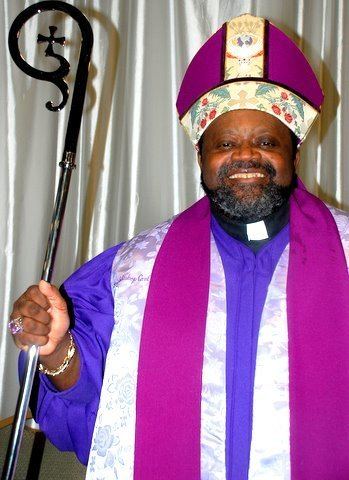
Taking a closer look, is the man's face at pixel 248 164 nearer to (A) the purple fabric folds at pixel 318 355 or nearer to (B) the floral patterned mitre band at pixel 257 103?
(B) the floral patterned mitre band at pixel 257 103

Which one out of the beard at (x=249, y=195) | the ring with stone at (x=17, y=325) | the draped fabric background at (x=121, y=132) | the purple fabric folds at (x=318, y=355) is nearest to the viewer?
the ring with stone at (x=17, y=325)

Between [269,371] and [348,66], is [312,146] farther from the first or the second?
[269,371]

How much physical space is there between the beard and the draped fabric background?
90 centimetres

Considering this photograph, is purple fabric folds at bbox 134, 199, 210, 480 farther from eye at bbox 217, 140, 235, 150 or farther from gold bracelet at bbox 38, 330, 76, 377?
eye at bbox 217, 140, 235, 150

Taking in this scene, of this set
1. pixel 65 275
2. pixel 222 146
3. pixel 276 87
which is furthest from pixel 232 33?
pixel 65 275

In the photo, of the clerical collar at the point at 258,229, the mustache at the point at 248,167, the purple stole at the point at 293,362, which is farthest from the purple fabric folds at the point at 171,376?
the mustache at the point at 248,167

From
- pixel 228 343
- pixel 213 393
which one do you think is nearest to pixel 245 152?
pixel 228 343

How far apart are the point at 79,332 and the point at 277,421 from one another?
0.46 m

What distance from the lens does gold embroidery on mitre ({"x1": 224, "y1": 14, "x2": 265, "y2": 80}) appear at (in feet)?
4.41

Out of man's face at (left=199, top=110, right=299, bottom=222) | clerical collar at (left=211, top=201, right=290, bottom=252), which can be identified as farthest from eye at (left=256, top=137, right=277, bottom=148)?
clerical collar at (left=211, top=201, right=290, bottom=252)

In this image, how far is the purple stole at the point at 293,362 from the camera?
113 cm

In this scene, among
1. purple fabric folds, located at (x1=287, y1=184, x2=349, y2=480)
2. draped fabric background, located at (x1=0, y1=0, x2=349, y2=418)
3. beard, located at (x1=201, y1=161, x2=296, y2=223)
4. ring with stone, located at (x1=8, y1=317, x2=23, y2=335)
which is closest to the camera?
ring with stone, located at (x1=8, y1=317, x2=23, y2=335)

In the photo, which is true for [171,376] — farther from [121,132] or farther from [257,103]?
[121,132]

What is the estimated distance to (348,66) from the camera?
→ 2178 millimetres
